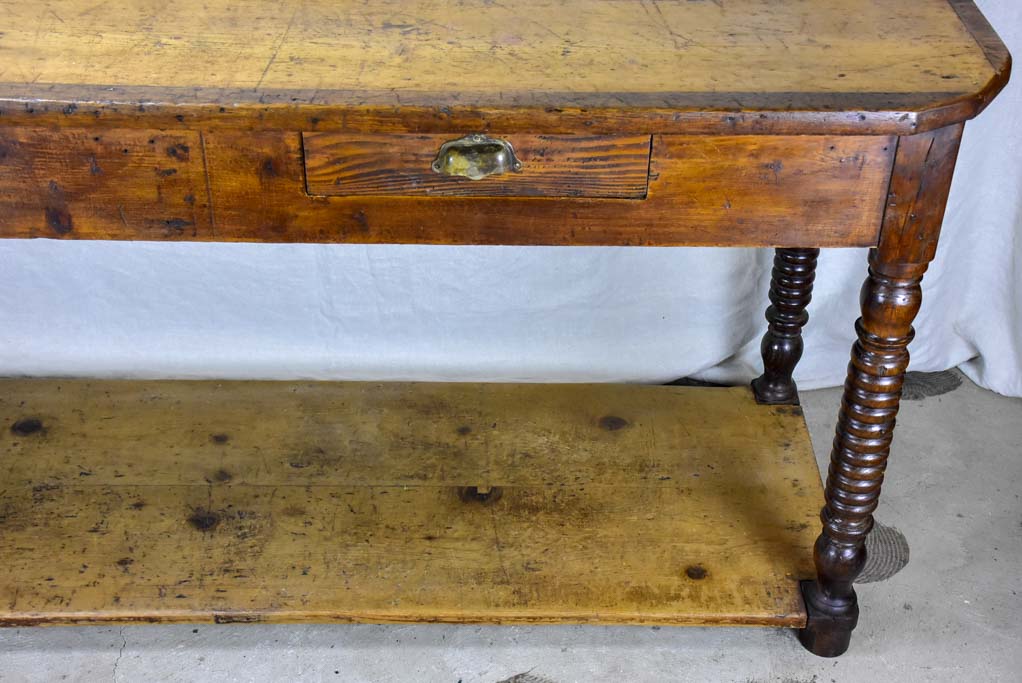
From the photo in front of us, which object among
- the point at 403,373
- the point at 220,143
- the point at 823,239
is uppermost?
the point at 220,143

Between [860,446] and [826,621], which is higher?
[860,446]

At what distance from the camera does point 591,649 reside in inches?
72.9

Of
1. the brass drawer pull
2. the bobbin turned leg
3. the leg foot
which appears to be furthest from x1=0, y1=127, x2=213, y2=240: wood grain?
the leg foot

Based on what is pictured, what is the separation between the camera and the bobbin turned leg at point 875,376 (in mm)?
1393

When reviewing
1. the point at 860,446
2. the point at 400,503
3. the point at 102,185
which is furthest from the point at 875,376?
the point at 102,185

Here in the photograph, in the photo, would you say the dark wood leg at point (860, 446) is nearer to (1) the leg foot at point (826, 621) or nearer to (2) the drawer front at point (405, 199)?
(1) the leg foot at point (826, 621)

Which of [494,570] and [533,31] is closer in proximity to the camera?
[533,31]

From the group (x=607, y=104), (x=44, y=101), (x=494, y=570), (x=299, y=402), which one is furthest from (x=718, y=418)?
(x=44, y=101)

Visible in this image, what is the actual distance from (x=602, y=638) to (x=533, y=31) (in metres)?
0.95

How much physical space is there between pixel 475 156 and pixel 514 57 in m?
0.18

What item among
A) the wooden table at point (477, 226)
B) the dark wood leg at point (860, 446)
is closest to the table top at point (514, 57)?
the wooden table at point (477, 226)

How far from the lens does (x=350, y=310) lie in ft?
8.09

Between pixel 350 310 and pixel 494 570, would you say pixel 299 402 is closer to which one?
pixel 350 310

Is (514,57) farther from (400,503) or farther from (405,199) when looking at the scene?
(400,503)
